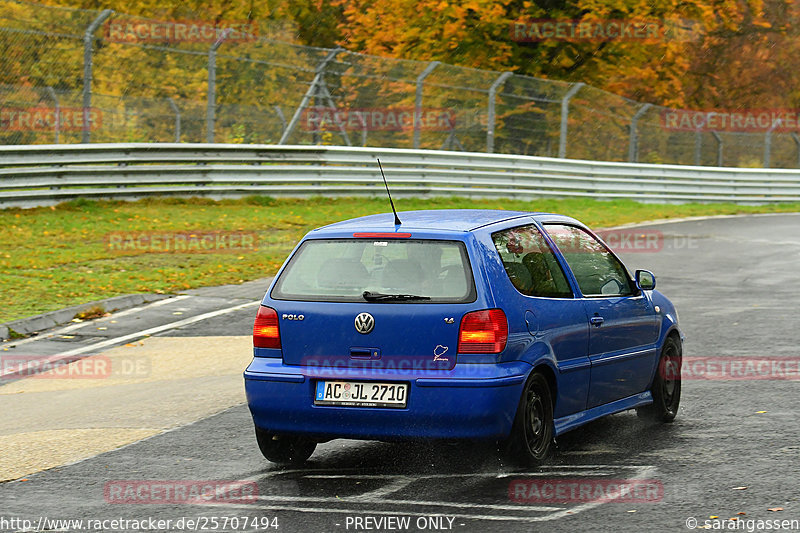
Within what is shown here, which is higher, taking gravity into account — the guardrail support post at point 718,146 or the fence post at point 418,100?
the fence post at point 418,100

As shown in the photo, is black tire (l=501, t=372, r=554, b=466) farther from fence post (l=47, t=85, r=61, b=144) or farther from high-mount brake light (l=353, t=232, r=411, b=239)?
fence post (l=47, t=85, r=61, b=144)

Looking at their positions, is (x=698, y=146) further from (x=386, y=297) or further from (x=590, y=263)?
(x=386, y=297)

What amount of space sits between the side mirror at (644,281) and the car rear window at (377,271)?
1993 millimetres

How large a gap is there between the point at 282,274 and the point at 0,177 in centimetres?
1343

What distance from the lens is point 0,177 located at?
1884 cm

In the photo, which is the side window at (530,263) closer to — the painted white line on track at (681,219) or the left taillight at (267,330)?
the left taillight at (267,330)

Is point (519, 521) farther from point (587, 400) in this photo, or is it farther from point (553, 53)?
point (553, 53)

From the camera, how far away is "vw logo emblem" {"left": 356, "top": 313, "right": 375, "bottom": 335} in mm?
6402

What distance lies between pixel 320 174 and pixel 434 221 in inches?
666

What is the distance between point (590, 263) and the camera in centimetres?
784

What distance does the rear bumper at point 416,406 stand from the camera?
618 centimetres

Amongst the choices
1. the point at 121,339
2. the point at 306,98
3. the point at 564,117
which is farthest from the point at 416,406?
the point at 564,117

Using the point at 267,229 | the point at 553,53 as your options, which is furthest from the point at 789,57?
the point at 267,229

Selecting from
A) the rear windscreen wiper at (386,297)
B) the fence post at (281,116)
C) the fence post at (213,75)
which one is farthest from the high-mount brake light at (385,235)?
the fence post at (281,116)
